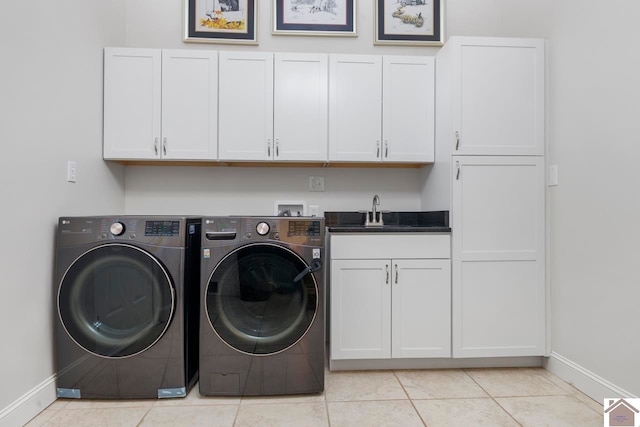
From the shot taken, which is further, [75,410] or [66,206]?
[66,206]

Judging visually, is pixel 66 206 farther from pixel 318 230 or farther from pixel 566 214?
pixel 566 214

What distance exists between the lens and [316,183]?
2633 millimetres

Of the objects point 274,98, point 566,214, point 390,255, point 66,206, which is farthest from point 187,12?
point 566,214

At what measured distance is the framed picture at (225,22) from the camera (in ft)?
8.50

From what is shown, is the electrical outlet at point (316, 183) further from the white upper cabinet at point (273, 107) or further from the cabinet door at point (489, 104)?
the cabinet door at point (489, 104)

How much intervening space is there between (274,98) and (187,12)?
102cm

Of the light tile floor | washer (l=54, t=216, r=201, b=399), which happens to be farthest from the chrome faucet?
washer (l=54, t=216, r=201, b=399)

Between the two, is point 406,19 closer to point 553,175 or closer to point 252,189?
point 553,175

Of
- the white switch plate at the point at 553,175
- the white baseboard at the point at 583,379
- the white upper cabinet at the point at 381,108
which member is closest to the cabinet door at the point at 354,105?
the white upper cabinet at the point at 381,108

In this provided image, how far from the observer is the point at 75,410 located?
5.57 ft

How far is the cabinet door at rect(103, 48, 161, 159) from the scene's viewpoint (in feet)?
7.36

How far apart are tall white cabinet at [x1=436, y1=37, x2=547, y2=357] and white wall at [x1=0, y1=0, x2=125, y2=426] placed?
85.1 inches

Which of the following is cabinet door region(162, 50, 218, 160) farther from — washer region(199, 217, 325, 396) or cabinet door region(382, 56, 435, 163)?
cabinet door region(382, 56, 435, 163)

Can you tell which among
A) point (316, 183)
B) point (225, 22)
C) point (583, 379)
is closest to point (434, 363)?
point (583, 379)
